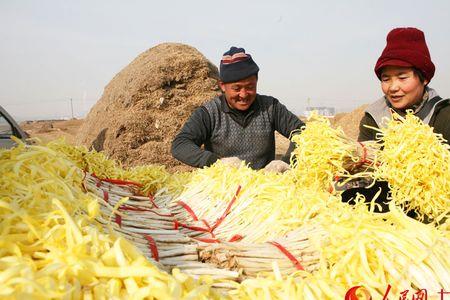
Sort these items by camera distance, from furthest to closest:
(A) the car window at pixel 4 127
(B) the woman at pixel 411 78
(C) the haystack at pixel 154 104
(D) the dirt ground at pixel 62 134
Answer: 1. (D) the dirt ground at pixel 62 134
2. (C) the haystack at pixel 154 104
3. (A) the car window at pixel 4 127
4. (B) the woman at pixel 411 78

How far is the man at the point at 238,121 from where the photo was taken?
4.24 metres

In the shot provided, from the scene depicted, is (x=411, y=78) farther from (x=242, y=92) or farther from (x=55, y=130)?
(x=55, y=130)

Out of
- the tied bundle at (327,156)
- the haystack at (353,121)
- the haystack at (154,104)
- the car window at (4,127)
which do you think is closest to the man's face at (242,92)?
the tied bundle at (327,156)

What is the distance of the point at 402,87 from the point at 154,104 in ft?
17.6

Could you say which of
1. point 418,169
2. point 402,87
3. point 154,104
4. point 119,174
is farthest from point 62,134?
point 418,169

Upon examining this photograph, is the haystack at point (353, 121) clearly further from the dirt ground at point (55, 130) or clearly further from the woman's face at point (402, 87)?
the woman's face at point (402, 87)

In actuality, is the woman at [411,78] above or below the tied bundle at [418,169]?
above

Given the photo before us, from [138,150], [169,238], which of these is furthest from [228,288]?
[138,150]

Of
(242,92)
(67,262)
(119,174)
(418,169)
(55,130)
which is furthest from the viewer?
(55,130)

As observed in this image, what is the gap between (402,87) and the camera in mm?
3082

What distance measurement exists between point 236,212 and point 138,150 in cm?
527

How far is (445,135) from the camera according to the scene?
3.02 metres

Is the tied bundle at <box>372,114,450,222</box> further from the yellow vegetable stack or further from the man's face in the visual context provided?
the man's face

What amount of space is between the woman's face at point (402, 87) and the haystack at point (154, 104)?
482 centimetres
